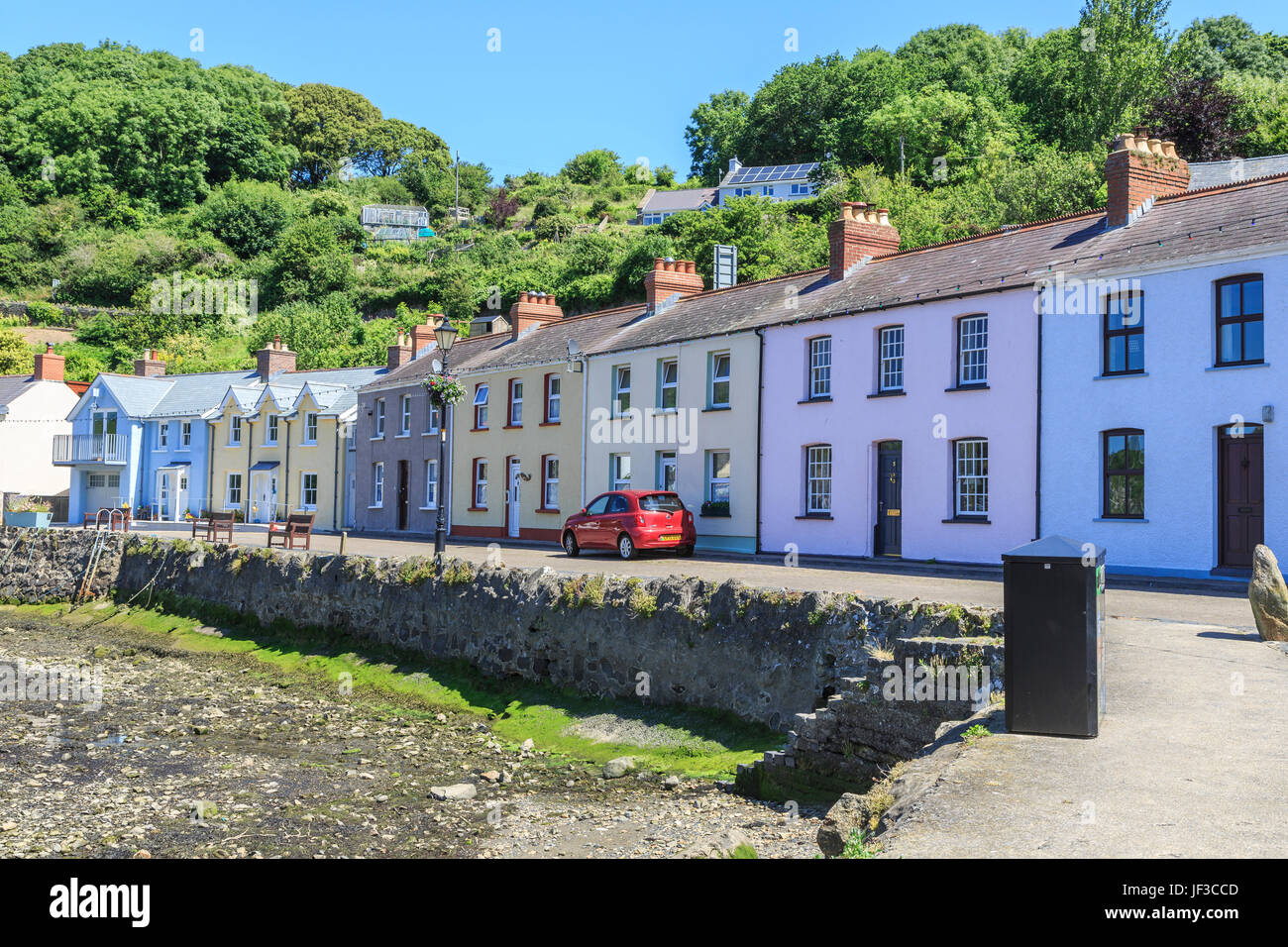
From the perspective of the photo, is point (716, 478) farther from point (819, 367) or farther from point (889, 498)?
point (889, 498)

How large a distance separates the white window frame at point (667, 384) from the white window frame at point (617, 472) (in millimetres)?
2047

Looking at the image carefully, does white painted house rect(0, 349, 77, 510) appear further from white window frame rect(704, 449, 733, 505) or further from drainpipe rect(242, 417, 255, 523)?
white window frame rect(704, 449, 733, 505)

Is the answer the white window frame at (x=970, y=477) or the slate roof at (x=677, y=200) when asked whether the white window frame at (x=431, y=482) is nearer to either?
the white window frame at (x=970, y=477)

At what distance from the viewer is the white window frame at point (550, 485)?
3391 cm

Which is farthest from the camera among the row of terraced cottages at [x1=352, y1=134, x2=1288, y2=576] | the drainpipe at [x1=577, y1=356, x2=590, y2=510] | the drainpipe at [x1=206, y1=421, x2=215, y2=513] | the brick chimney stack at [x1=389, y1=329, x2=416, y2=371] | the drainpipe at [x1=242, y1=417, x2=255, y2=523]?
the drainpipe at [x1=206, y1=421, x2=215, y2=513]

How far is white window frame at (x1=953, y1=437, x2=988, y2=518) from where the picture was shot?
22.6 meters

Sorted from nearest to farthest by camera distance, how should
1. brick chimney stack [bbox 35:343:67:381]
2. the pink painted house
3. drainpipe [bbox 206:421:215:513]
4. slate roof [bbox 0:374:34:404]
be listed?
the pink painted house < drainpipe [bbox 206:421:215:513] < slate roof [bbox 0:374:34:404] < brick chimney stack [bbox 35:343:67:381]

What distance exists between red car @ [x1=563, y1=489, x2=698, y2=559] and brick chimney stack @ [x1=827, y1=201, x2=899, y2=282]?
25.1 feet

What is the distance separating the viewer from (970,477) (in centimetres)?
2284

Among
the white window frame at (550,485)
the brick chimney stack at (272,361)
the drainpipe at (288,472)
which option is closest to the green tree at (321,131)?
the brick chimney stack at (272,361)

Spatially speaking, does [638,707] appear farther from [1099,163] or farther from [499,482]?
[1099,163]

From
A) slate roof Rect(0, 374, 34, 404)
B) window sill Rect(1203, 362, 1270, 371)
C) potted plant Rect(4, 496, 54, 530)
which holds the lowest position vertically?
potted plant Rect(4, 496, 54, 530)

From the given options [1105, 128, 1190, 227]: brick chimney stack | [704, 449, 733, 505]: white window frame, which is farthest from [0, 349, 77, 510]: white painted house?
[1105, 128, 1190, 227]: brick chimney stack
